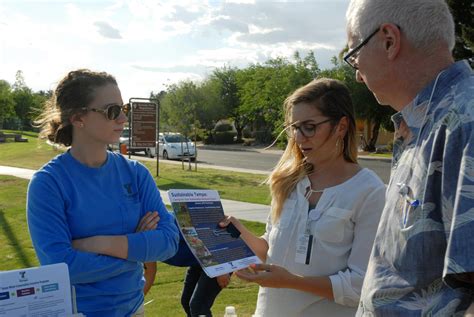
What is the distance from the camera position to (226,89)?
5853 centimetres

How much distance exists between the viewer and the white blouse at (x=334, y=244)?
248 centimetres

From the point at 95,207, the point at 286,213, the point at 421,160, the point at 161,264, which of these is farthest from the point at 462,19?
the point at 421,160

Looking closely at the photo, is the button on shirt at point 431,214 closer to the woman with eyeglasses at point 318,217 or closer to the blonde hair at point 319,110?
the woman with eyeglasses at point 318,217

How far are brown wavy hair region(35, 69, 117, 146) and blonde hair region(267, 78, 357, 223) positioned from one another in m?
1.03

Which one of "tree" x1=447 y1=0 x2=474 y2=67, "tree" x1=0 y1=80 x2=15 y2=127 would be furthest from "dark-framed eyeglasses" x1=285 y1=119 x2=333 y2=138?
"tree" x1=0 y1=80 x2=15 y2=127

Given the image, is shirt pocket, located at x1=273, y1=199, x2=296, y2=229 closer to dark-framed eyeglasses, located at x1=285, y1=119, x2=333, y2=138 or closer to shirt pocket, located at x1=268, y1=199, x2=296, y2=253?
shirt pocket, located at x1=268, y1=199, x2=296, y2=253

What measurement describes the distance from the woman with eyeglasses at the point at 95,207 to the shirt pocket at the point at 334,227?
86 centimetres

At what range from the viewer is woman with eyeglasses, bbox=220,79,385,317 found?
2.48 metres

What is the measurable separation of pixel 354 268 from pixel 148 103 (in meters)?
17.6

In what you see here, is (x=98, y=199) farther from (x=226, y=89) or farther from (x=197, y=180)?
(x=226, y=89)

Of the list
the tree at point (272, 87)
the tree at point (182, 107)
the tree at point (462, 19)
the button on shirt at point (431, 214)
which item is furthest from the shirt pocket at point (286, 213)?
the tree at point (182, 107)

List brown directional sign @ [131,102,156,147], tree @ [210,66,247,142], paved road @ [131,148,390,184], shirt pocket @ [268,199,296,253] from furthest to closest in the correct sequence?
tree @ [210,66,247,142], paved road @ [131,148,390,184], brown directional sign @ [131,102,156,147], shirt pocket @ [268,199,296,253]

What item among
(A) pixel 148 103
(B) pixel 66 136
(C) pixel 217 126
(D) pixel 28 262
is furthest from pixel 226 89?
(B) pixel 66 136

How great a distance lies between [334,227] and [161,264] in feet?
18.5
